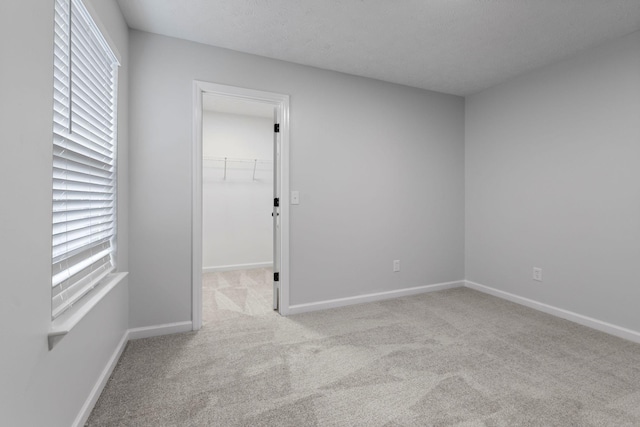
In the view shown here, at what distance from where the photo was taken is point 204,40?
2.50m

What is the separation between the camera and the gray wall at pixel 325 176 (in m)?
2.40

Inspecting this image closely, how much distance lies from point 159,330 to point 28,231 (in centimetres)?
170

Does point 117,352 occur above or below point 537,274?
below

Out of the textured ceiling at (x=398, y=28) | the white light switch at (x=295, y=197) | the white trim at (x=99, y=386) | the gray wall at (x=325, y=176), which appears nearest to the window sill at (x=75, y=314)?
Answer: the white trim at (x=99, y=386)

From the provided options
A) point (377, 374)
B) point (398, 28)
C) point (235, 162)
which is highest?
point (398, 28)

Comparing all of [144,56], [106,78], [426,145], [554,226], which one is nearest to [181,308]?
[106,78]

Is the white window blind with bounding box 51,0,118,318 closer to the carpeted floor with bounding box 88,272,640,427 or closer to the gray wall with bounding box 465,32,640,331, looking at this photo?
the carpeted floor with bounding box 88,272,640,427

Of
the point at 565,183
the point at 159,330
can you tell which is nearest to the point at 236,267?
the point at 159,330

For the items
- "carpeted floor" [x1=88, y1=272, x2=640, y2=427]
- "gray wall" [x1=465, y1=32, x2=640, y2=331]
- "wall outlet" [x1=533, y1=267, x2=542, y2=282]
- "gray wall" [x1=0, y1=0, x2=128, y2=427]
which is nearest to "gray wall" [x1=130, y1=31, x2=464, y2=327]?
"gray wall" [x1=465, y1=32, x2=640, y2=331]

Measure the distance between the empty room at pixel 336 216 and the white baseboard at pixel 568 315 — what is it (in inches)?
0.7

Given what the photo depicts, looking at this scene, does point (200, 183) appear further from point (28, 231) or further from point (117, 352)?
point (28, 231)

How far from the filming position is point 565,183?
9.23 ft

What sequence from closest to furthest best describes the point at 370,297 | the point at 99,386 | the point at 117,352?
the point at 99,386
the point at 117,352
the point at 370,297

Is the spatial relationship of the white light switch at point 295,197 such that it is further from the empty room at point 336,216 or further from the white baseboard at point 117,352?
the white baseboard at point 117,352
